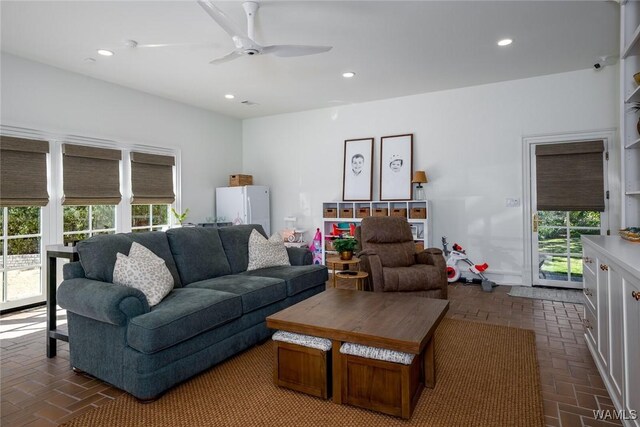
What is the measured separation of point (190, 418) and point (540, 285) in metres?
4.77

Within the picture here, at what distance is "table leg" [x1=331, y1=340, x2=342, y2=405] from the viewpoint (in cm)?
213

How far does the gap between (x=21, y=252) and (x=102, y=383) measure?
9.14ft

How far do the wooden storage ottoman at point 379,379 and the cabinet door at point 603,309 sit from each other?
114 cm

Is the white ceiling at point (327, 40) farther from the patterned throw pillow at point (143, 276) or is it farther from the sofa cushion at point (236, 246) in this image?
the patterned throw pillow at point (143, 276)

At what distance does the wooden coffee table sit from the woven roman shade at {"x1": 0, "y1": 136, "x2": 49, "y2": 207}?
360 centimetres

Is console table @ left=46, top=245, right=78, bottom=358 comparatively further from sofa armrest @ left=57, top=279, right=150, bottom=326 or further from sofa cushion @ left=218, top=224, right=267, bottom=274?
sofa cushion @ left=218, top=224, right=267, bottom=274

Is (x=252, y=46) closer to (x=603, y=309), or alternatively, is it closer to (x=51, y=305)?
(x=51, y=305)

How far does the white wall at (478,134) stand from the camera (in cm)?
475

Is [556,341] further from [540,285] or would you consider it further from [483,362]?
[540,285]

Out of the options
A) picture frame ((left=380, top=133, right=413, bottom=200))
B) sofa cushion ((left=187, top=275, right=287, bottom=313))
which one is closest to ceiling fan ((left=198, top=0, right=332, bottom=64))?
sofa cushion ((left=187, top=275, right=287, bottom=313))

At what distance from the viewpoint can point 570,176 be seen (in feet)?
15.7

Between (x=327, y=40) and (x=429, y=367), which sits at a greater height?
(x=327, y=40)

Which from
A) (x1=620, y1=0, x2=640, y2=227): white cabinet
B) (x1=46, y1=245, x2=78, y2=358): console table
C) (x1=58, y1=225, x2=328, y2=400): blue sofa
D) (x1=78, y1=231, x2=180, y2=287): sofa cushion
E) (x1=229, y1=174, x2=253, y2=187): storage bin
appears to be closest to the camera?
(x1=58, y1=225, x2=328, y2=400): blue sofa

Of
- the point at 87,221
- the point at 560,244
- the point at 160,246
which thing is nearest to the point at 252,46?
the point at 160,246
